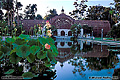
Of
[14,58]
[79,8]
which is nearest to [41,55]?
[14,58]

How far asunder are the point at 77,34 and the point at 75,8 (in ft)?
58.8

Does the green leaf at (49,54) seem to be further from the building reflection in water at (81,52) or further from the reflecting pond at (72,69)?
the building reflection in water at (81,52)

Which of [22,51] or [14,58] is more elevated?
[22,51]

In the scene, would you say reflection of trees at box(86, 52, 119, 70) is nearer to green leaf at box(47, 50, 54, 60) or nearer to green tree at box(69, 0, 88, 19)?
green leaf at box(47, 50, 54, 60)

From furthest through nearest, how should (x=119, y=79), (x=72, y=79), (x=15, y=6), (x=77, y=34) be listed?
(x=77, y=34)
(x=15, y=6)
(x=72, y=79)
(x=119, y=79)

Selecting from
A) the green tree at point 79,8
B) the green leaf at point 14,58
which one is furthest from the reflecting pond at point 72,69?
the green tree at point 79,8

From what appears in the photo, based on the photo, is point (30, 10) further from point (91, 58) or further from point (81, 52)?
point (91, 58)

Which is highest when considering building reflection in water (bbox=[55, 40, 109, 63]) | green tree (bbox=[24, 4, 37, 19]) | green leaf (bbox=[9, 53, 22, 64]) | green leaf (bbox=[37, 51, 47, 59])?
green tree (bbox=[24, 4, 37, 19])

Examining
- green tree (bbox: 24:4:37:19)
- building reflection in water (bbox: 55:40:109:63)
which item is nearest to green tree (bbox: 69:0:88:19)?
green tree (bbox: 24:4:37:19)

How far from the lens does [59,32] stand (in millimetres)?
37969

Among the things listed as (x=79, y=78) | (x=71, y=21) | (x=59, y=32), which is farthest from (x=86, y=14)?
(x=79, y=78)

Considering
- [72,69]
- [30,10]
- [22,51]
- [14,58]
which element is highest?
[30,10]

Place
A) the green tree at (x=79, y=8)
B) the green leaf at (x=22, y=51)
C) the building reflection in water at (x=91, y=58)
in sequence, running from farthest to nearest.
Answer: the green tree at (x=79, y=8) < the building reflection in water at (x=91, y=58) < the green leaf at (x=22, y=51)

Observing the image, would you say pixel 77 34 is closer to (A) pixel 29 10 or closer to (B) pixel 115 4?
(B) pixel 115 4
